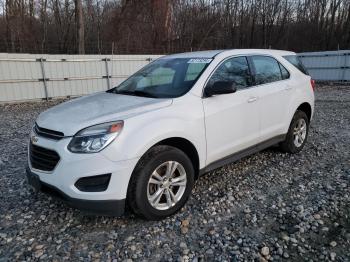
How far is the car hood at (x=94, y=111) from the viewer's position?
298 cm

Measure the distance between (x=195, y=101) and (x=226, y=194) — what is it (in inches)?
49.0

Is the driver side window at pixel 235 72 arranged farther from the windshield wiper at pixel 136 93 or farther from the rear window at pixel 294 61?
the rear window at pixel 294 61

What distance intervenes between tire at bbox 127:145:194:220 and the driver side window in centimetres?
109

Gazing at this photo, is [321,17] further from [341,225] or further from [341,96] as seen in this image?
[341,225]

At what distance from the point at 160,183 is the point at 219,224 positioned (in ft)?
2.43

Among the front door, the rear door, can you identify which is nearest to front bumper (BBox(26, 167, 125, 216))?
the front door

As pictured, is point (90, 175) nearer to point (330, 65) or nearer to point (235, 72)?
point (235, 72)

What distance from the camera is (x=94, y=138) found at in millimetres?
2863

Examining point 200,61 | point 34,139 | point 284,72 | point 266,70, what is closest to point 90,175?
point 34,139

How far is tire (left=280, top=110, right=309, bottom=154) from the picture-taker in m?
5.07

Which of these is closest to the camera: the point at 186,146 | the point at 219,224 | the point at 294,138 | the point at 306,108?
the point at 219,224

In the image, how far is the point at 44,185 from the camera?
3.08 m

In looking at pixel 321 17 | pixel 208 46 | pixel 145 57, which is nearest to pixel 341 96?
pixel 145 57

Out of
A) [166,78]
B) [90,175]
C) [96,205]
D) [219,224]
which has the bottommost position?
[219,224]
